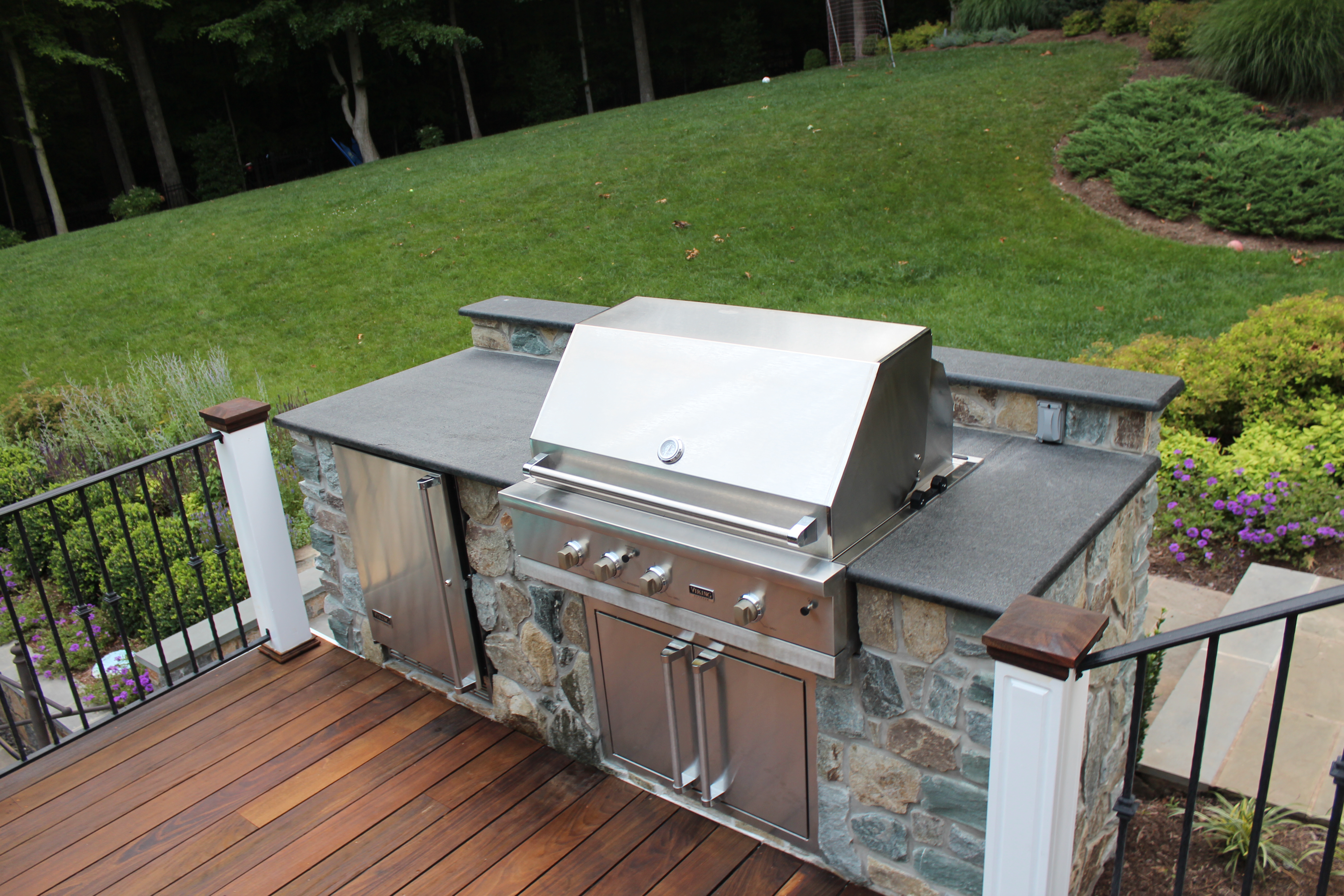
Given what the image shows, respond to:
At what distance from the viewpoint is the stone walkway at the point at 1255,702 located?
2.99 meters

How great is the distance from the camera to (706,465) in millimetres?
2438

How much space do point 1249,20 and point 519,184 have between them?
8.66 metres

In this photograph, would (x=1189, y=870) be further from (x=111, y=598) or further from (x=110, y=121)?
(x=110, y=121)

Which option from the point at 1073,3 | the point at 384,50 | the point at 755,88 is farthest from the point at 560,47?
the point at 1073,3

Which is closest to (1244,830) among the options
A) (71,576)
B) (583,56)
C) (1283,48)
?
(71,576)

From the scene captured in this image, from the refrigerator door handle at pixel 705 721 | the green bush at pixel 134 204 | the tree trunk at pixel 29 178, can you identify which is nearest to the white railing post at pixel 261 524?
the refrigerator door handle at pixel 705 721

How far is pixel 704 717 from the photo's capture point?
276 cm

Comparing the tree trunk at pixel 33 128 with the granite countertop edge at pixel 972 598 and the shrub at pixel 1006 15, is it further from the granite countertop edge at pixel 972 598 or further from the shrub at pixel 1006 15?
the granite countertop edge at pixel 972 598

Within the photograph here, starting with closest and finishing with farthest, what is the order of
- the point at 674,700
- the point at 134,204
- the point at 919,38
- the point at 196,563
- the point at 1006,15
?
1. the point at 674,700
2. the point at 196,563
3. the point at 1006,15
4. the point at 919,38
5. the point at 134,204

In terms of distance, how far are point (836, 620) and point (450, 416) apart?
6.38ft

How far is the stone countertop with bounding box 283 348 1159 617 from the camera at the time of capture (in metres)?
2.22

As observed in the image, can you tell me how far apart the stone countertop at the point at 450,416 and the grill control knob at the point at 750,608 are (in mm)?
923

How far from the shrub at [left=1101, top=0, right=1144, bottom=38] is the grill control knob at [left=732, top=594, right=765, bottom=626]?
15.0 m

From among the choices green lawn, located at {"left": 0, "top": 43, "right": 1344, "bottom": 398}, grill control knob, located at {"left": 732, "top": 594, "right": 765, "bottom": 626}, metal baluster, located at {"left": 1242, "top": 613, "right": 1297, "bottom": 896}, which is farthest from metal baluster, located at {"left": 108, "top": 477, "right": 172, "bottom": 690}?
green lawn, located at {"left": 0, "top": 43, "right": 1344, "bottom": 398}
